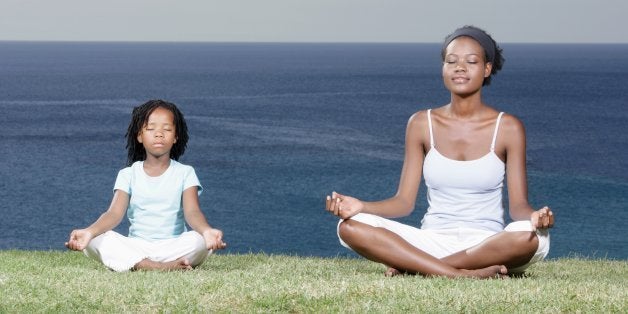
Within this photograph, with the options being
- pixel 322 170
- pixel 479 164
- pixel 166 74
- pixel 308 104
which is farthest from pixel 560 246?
pixel 166 74

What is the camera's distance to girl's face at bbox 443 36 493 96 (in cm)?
707

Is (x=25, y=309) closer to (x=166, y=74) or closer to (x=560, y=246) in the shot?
(x=560, y=246)

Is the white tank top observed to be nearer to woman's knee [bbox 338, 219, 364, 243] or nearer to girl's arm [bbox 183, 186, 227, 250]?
woman's knee [bbox 338, 219, 364, 243]

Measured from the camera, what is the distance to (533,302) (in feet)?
19.6

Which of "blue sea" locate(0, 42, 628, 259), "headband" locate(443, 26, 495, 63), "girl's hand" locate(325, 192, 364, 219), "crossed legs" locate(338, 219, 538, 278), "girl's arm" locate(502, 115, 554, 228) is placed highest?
"headband" locate(443, 26, 495, 63)

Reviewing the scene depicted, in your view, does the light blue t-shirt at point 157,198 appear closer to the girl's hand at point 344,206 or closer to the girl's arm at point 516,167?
the girl's hand at point 344,206

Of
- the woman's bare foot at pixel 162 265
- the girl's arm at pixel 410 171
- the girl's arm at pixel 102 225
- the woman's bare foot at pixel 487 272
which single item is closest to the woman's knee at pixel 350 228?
the girl's arm at pixel 410 171

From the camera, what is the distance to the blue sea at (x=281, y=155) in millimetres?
63469

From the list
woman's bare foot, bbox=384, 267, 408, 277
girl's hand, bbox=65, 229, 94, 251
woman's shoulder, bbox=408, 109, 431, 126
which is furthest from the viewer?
woman's shoulder, bbox=408, 109, 431, 126

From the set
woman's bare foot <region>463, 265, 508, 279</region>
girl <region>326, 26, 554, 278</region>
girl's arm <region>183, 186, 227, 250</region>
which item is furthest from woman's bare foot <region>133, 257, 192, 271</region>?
woman's bare foot <region>463, 265, 508, 279</region>

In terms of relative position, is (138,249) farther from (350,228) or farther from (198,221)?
(350,228)

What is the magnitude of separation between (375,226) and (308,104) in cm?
11494

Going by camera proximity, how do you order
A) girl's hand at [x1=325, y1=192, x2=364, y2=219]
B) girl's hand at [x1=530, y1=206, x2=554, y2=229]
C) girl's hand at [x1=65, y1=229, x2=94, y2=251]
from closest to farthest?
girl's hand at [x1=530, y1=206, x2=554, y2=229] < girl's hand at [x1=325, y1=192, x2=364, y2=219] < girl's hand at [x1=65, y1=229, x2=94, y2=251]

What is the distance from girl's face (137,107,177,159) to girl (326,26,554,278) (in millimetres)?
1392
